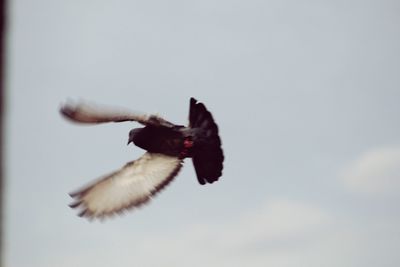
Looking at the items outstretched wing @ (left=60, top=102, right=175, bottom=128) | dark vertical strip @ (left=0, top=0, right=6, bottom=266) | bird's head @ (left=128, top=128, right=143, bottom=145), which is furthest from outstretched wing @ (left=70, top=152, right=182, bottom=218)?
dark vertical strip @ (left=0, top=0, right=6, bottom=266)

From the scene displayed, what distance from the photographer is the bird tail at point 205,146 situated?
25.4ft

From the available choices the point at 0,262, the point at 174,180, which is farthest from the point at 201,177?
the point at 0,262

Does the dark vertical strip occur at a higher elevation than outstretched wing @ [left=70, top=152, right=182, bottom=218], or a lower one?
lower

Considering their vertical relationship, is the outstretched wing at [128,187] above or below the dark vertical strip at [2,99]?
above

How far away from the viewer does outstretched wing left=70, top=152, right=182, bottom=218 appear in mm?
7113

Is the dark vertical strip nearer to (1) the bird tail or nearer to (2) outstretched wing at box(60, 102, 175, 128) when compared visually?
(2) outstretched wing at box(60, 102, 175, 128)

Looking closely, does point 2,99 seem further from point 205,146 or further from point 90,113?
point 205,146

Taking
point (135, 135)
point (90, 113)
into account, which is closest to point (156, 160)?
point (135, 135)

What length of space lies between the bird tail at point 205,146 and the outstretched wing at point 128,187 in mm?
445

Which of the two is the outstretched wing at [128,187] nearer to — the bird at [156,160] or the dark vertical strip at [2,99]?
the bird at [156,160]

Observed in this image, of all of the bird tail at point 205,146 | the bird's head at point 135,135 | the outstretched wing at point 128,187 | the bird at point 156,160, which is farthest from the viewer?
the bird's head at point 135,135

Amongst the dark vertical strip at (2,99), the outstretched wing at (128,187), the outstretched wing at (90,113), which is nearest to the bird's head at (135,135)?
the outstretched wing at (128,187)

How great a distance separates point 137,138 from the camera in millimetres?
8055

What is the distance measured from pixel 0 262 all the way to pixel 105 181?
659 cm
